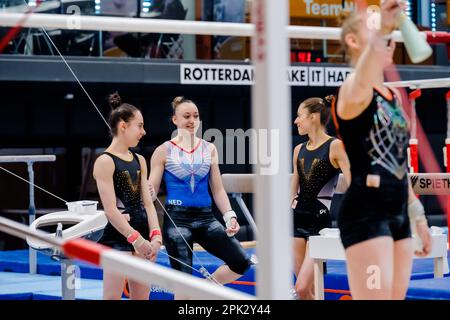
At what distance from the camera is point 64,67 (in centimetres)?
879

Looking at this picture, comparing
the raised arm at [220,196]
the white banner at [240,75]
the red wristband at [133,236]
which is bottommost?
the red wristband at [133,236]

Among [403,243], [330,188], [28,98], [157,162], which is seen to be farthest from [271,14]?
[28,98]

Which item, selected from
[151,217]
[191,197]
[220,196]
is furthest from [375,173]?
[220,196]

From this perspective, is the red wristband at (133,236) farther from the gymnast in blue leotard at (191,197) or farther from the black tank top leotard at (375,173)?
the black tank top leotard at (375,173)

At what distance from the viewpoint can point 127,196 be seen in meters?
4.64

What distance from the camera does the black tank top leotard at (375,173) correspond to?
282 centimetres

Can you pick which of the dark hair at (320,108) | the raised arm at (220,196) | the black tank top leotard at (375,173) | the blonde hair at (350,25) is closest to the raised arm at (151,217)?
the raised arm at (220,196)

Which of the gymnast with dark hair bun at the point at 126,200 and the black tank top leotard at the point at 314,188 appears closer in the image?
the gymnast with dark hair bun at the point at 126,200

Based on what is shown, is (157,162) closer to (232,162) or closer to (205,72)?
(205,72)

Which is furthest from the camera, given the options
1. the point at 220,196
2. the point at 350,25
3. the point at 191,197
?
the point at 220,196

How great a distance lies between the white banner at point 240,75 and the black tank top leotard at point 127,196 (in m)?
4.63

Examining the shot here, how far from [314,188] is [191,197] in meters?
0.79

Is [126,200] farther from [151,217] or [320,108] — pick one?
[320,108]
